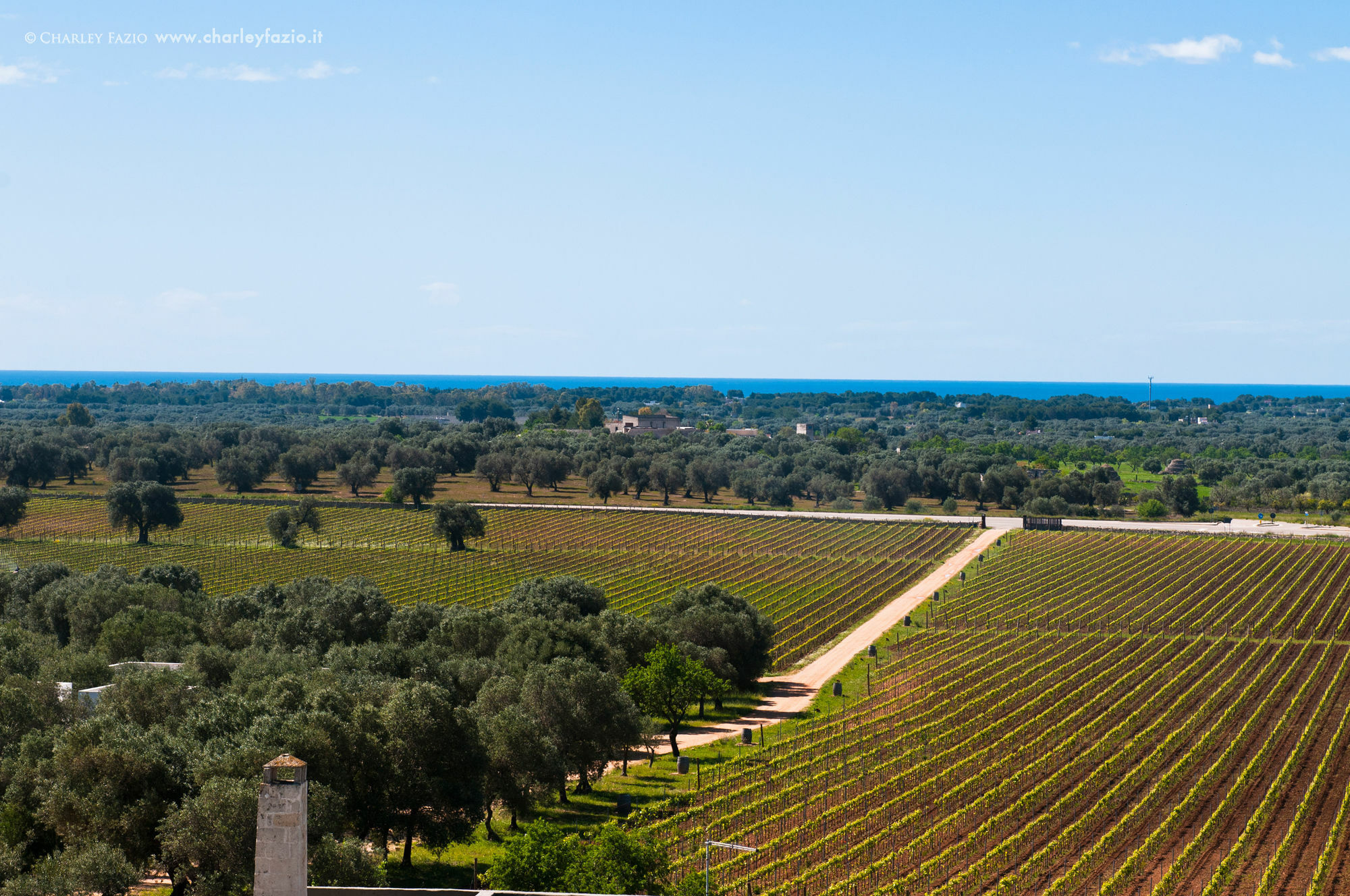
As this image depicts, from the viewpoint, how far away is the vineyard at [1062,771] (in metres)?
36.7

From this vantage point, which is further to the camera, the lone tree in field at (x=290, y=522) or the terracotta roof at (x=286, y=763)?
the lone tree in field at (x=290, y=522)

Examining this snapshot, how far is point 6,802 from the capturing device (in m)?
33.9

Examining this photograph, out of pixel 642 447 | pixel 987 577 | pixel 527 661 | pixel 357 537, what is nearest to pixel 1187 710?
pixel 527 661

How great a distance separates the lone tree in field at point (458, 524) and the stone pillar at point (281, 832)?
9223 cm

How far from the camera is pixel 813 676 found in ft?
213

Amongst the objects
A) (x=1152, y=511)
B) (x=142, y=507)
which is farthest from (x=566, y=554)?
(x=1152, y=511)

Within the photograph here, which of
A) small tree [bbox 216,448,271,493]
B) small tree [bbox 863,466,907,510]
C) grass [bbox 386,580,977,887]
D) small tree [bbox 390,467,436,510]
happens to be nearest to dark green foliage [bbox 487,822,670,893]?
grass [bbox 386,580,977,887]

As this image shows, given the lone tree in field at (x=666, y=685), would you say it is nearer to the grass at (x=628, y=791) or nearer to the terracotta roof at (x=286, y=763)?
the grass at (x=628, y=791)

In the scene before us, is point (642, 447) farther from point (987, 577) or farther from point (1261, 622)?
point (1261, 622)

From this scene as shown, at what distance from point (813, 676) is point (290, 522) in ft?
217

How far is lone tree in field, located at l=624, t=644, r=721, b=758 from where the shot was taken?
52562 mm

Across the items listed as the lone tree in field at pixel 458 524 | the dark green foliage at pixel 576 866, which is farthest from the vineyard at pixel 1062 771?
the lone tree in field at pixel 458 524

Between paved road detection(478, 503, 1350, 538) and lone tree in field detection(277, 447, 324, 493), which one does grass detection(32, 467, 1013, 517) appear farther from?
paved road detection(478, 503, 1350, 538)

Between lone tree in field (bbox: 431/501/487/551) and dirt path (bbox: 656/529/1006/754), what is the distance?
4135 centimetres
